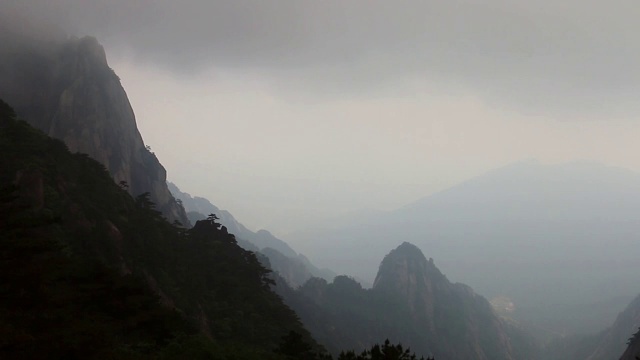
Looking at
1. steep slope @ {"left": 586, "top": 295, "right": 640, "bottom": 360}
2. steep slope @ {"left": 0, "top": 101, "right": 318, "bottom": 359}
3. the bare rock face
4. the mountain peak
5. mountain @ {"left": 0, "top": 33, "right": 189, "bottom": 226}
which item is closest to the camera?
steep slope @ {"left": 0, "top": 101, "right": 318, "bottom": 359}

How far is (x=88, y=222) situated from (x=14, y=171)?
6091 millimetres

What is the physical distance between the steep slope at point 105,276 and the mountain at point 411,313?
73.9m

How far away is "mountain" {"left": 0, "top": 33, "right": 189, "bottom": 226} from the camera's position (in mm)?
71562

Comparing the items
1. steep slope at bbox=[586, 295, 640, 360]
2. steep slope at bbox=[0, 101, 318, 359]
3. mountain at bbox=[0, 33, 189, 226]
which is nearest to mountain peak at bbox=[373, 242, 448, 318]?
steep slope at bbox=[586, 295, 640, 360]

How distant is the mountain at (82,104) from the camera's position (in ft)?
235

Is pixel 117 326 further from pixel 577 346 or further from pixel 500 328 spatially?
pixel 577 346

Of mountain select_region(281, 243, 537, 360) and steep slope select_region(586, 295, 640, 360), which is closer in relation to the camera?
mountain select_region(281, 243, 537, 360)

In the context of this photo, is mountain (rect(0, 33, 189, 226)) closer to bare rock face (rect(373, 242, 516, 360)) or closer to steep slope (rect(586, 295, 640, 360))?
bare rock face (rect(373, 242, 516, 360))

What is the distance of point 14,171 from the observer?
32594 millimetres

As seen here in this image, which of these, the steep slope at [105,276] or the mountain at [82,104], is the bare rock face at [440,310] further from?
the steep slope at [105,276]

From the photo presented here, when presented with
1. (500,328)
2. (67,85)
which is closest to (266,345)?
(67,85)

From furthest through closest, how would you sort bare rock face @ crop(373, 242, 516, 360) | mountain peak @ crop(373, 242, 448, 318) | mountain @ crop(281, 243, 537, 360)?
mountain peak @ crop(373, 242, 448, 318) → bare rock face @ crop(373, 242, 516, 360) → mountain @ crop(281, 243, 537, 360)

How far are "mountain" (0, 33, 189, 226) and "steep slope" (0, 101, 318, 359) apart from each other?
83.3 ft

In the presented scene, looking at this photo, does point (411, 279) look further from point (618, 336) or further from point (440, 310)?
point (618, 336)
